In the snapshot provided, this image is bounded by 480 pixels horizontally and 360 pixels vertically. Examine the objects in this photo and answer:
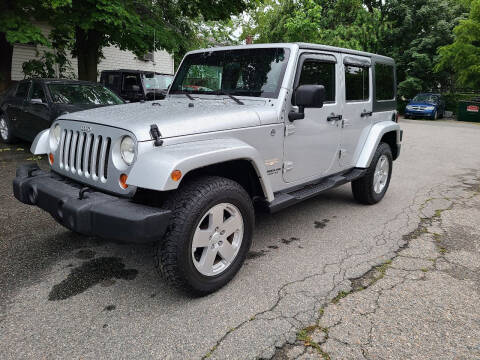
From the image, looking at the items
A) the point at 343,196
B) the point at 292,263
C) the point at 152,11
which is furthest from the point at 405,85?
the point at 292,263

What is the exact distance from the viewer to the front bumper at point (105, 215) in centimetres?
228

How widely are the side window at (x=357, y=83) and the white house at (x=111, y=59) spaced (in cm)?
948

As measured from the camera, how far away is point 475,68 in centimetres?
2123

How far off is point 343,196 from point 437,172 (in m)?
3.16

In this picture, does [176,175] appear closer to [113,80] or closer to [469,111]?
[113,80]

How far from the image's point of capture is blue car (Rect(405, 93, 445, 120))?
850 inches

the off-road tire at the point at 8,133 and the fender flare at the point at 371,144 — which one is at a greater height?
the off-road tire at the point at 8,133

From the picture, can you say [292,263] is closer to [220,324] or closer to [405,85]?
[220,324]

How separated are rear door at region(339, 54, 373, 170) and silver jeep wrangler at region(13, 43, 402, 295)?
0.02 m

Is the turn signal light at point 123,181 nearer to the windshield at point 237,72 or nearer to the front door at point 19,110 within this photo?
the windshield at point 237,72

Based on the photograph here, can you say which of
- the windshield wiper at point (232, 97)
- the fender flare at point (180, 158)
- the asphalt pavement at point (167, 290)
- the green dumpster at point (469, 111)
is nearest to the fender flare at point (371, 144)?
the asphalt pavement at point (167, 290)

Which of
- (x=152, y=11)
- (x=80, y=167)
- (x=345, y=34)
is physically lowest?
(x=80, y=167)

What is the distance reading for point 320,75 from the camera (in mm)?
3855

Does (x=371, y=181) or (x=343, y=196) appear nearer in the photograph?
(x=371, y=181)
